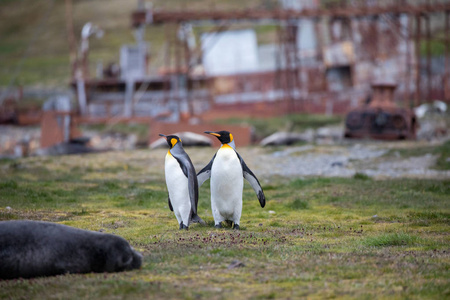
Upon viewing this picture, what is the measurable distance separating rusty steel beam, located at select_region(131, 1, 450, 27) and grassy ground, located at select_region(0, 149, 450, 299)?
1870cm

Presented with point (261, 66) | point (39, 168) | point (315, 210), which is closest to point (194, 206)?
point (315, 210)

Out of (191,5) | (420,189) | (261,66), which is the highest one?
(191,5)

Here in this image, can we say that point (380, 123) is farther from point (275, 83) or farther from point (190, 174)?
point (275, 83)

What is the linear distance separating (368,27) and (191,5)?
46049 millimetres

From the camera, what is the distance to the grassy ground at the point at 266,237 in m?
6.08

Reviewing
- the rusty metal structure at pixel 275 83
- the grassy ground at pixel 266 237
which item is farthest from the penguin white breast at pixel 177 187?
the rusty metal structure at pixel 275 83

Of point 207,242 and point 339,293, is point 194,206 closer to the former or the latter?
point 207,242

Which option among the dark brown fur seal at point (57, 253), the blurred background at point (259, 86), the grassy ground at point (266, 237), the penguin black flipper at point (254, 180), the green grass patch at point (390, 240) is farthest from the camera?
the blurred background at point (259, 86)

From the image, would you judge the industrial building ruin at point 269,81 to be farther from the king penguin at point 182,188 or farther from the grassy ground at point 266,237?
the king penguin at point 182,188

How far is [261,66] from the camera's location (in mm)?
44406

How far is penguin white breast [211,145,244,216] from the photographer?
32.3ft

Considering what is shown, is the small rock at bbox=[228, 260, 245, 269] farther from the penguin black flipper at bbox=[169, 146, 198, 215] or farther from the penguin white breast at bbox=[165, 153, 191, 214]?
the penguin white breast at bbox=[165, 153, 191, 214]

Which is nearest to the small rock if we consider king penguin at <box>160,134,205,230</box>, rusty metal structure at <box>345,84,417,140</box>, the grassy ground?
the grassy ground

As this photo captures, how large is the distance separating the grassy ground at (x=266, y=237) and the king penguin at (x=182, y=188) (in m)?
0.24
